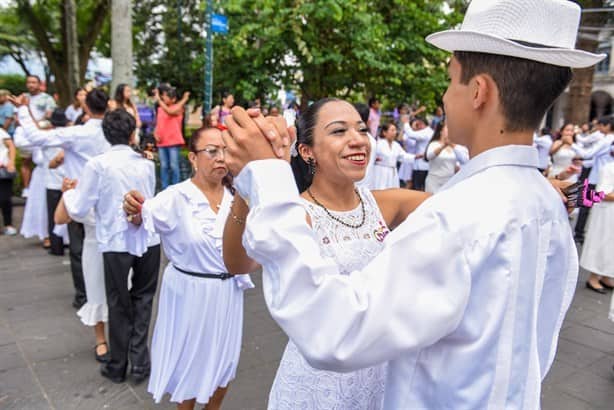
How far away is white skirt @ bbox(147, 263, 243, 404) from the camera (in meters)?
3.02

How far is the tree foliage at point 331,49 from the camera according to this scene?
32.8 ft

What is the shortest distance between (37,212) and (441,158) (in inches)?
246

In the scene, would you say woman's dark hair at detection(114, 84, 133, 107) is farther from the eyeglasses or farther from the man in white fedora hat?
the man in white fedora hat

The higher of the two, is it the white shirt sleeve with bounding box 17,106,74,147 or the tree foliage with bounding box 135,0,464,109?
the tree foliage with bounding box 135,0,464,109

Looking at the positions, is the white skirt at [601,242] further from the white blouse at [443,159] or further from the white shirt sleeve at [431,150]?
the white shirt sleeve at [431,150]

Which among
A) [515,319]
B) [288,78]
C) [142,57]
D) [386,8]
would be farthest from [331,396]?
[142,57]

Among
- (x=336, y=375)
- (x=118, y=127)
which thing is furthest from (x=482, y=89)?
(x=118, y=127)

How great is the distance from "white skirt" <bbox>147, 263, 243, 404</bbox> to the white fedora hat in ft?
7.61

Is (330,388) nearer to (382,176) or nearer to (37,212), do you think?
→ (37,212)

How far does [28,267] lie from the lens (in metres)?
6.28

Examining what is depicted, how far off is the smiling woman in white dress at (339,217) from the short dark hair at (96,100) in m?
3.10

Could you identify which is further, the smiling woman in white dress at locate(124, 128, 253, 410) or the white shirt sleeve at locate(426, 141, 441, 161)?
the white shirt sleeve at locate(426, 141, 441, 161)

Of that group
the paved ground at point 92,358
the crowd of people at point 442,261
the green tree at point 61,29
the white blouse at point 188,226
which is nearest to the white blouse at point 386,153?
the paved ground at point 92,358

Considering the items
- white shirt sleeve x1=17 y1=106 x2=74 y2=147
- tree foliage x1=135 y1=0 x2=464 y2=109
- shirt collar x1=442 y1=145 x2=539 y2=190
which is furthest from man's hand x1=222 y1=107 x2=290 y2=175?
tree foliage x1=135 y1=0 x2=464 y2=109
